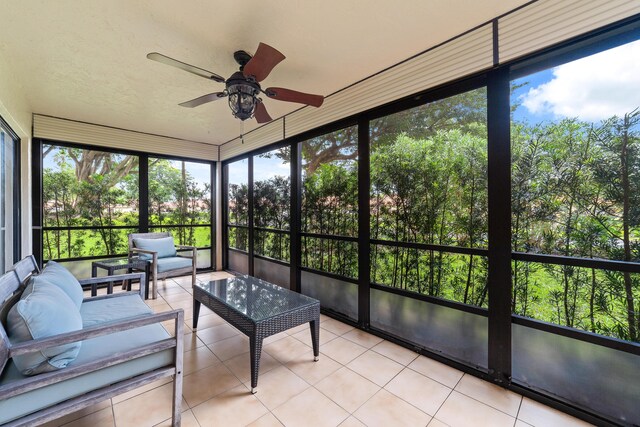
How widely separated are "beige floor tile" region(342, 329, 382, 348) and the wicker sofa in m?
1.63

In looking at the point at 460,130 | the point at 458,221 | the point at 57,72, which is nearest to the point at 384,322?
the point at 458,221

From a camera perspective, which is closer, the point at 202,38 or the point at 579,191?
the point at 579,191

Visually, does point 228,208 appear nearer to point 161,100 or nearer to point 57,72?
point 161,100

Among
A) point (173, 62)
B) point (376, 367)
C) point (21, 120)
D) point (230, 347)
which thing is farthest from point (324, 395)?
point (21, 120)

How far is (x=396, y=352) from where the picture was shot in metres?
2.44

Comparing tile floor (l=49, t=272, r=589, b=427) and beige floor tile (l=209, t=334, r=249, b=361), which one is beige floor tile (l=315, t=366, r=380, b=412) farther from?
beige floor tile (l=209, t=334, r=249, b=361)

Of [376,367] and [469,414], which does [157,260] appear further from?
[469,414]

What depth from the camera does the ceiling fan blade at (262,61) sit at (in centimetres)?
168

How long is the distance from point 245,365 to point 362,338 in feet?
3.82

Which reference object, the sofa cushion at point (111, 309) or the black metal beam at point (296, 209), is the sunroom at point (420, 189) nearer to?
the black metal beam at point (296, 209)

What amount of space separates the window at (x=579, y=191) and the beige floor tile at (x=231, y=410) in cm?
197

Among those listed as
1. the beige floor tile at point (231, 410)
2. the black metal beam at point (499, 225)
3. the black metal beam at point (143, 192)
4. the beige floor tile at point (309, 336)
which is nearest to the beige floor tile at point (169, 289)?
the black metal beam at point (143, 192)

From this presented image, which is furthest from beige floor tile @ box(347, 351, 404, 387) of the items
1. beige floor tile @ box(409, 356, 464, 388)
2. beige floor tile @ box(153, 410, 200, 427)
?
beige floor tile @ box(153, 410, 200, 427)

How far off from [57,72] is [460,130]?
3.82 meters
